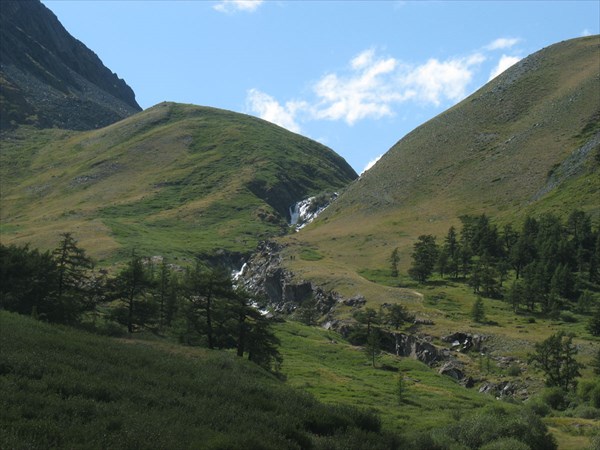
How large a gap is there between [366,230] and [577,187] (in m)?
54.1

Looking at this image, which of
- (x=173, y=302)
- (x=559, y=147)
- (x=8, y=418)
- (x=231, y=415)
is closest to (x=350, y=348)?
(x=173, y=302)

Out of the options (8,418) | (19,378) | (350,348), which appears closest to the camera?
(8,418)

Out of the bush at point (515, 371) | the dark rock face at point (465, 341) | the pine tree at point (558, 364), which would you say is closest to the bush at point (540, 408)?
the pine tree at point (558, 364)

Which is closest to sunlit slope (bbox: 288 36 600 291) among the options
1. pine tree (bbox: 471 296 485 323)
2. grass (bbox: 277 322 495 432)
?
pine tree (bbox: 471 296 485 323)

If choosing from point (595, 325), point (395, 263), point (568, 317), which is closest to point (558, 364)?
point (595, 325)

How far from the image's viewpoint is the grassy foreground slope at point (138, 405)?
22.8 m

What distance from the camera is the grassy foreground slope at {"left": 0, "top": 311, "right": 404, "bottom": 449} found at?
22781 millimetres

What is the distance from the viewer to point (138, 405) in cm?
2861

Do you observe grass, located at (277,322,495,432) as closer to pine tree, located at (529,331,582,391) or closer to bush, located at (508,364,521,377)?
bush, located at (508,364,521,377)

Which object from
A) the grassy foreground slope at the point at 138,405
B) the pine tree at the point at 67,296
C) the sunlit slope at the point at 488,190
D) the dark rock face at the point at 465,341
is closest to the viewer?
the grassy foreground slope at the point at 138,405

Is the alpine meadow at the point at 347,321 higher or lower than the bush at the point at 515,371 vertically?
higher

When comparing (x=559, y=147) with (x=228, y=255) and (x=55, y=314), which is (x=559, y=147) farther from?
(x=55, y=314)

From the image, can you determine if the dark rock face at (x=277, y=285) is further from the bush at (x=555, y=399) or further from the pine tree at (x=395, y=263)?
the bush at (x=555, y=399)

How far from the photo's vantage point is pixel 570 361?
67750mm
